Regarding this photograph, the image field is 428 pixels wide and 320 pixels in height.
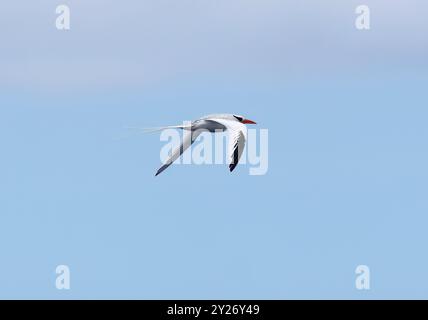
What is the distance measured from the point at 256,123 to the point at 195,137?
173 inches

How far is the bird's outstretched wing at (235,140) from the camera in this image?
62562mm

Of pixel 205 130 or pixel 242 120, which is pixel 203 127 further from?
pixel 242 120

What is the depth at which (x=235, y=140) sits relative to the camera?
6450cm

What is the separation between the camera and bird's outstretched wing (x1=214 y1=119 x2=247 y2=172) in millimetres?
62562

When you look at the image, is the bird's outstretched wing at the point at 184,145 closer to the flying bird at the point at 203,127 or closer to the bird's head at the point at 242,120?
the flying bird at the point at 203,127

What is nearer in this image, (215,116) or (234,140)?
(234,140)

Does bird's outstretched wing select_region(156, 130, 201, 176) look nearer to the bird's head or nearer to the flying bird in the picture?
the flying bird

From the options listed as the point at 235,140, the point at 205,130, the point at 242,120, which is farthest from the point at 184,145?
the point at 235,140

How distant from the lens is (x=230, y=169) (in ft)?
201

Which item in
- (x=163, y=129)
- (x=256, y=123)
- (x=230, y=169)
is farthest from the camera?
(x=256, y=123)

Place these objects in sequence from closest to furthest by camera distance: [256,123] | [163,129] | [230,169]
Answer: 1. [230,169]
2. [163,129]
3. [256,123]

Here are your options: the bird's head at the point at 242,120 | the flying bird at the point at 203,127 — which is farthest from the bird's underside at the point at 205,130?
Answer: the bird's head at the point at 242,120
